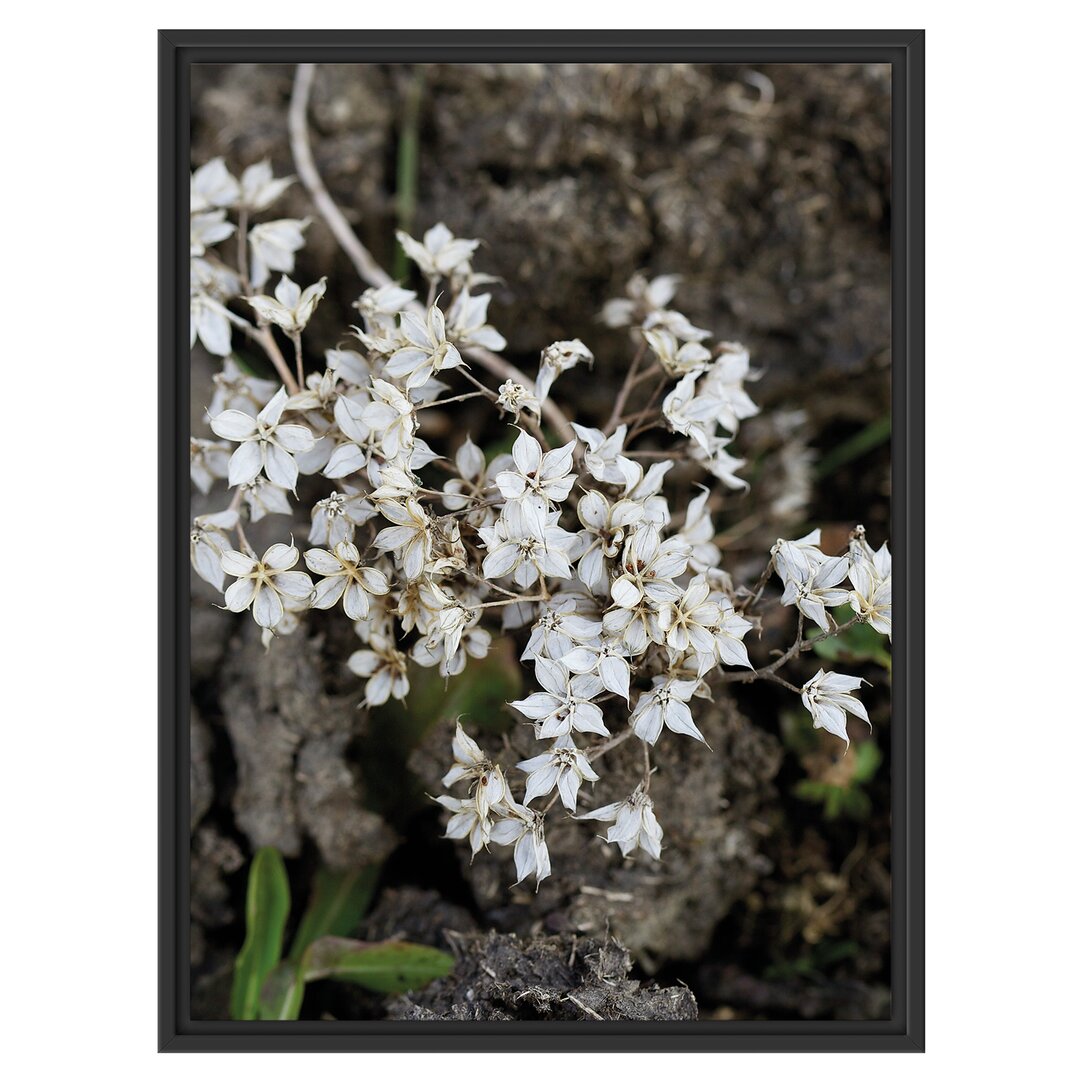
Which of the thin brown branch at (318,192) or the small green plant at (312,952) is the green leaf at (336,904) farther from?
the thin brown branch at (318,192)

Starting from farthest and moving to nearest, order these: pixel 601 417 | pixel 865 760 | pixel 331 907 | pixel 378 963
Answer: pixel 601 417 → pixel 865 760 → pixel 331 907 → pixel 378 963

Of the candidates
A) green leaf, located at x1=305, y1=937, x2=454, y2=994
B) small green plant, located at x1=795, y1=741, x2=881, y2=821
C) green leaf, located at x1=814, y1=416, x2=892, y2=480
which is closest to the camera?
green leaf, located at x1=305, y1=937, x2=454, y2=994

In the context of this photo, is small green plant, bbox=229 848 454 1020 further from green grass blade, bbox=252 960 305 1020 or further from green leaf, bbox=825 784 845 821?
green leaf, bbox=825 784 845 821

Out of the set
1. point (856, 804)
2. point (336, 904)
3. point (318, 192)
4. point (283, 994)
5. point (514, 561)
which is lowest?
point (283, 994)

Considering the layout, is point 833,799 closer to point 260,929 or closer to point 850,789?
point 850,789

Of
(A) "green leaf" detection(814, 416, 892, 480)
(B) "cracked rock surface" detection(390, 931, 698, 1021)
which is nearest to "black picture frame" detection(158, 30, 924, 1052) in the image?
(B) "cracked rock surface" detection(390, 931, 698, 1021)
